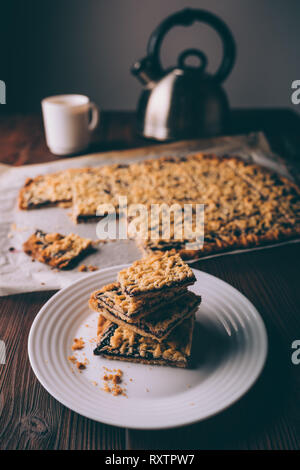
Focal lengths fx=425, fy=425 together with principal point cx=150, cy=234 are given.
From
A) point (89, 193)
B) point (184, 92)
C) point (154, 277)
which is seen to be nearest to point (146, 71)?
point (184, 92)

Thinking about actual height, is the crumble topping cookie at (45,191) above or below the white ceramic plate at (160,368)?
below

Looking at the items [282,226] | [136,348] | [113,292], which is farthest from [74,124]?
[136,348]

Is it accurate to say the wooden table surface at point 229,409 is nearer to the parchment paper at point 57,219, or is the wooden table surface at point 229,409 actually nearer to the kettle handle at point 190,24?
the parchment paper at point 57,219

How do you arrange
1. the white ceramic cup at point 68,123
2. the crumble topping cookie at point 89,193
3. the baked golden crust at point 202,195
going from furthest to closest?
the white ceramic cup at point 68,123
the crumble topping cookie at point 89,193
the baked golden crust at point 202,195

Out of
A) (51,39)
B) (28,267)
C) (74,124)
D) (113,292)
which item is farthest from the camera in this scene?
(51,39)

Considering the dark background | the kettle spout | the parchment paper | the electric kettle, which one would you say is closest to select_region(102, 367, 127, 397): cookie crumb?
the parchment paper

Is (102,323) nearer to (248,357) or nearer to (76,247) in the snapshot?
(248,357)

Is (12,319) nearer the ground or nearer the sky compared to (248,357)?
nearer the ground

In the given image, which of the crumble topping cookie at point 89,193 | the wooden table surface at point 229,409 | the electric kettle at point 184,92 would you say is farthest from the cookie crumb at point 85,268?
the electric kettle at point 184,92
